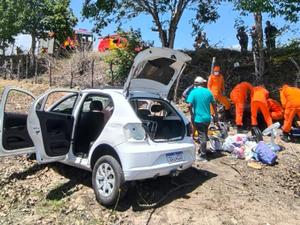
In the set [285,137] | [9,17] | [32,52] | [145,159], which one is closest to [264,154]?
[285,137]

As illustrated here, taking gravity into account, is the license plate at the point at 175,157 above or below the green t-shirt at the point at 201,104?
below

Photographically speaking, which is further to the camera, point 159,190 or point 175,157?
point 159,190

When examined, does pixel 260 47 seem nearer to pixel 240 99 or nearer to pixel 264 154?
pixel 240 99

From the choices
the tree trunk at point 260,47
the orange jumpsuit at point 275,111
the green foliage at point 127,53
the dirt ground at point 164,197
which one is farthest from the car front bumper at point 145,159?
the green foliage at point 127,53

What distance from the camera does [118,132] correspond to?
3811 mm

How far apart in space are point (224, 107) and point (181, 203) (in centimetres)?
575

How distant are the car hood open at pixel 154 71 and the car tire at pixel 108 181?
1.01 meters

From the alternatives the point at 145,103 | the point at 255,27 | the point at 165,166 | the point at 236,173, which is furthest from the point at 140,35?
the point at 165,166

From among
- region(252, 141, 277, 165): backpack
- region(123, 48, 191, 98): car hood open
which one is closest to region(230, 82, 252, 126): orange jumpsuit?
region(252, 141, 277, 165): backpack

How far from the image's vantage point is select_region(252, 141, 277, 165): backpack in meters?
5.67

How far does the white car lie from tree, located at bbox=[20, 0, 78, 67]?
46.7 feet

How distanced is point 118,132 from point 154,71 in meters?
1.37

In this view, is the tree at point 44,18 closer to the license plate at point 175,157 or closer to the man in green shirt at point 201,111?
the man in green shirt at point 201,111

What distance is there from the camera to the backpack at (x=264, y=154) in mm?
5672
